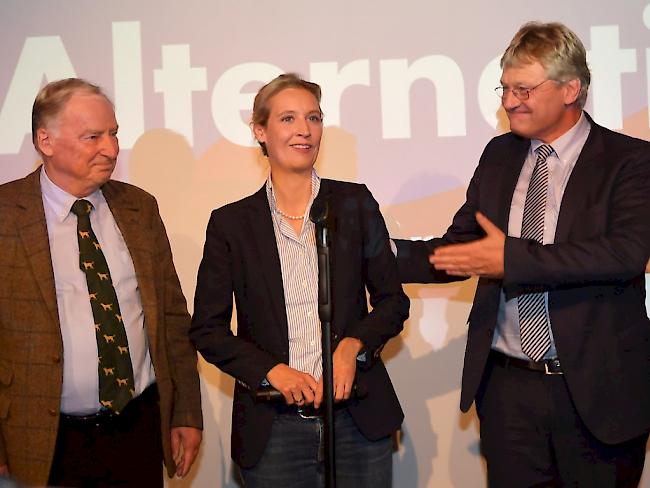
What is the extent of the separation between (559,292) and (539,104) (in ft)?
2.04

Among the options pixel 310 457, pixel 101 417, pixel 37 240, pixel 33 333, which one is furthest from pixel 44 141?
pixel 310 457

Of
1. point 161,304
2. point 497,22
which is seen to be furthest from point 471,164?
point 161,304

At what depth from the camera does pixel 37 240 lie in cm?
298

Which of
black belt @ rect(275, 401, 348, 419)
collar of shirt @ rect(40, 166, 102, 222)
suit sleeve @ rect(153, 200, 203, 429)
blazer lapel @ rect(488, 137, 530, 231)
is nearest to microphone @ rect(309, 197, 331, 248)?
black belt @ rect(275, 401, 348, 419)

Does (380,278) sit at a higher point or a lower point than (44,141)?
lower

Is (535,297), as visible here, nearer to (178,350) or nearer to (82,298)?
(178,350)

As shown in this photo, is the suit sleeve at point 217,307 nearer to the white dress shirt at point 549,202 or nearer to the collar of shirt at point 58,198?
the collar of shirt at point 58,198

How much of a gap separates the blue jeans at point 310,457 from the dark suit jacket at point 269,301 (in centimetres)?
4

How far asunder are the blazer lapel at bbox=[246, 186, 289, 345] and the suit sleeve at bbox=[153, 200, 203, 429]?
Answer: 0.41m

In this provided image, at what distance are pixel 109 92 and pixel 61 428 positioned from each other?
184cm

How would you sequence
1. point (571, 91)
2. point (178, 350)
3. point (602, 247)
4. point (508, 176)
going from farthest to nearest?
point (178, 350), point (508, 176), point (571, 91), point (602, 247)

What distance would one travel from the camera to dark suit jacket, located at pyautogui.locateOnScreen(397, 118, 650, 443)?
2783mm

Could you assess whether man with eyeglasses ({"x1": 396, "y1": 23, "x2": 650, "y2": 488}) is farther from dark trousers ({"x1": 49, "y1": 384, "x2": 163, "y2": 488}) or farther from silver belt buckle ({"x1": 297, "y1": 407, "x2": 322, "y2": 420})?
dark trousers ({"x1": 49, "y1": 384, "x2": 163, "y2": 488})

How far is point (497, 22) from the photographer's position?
411 centimetres
